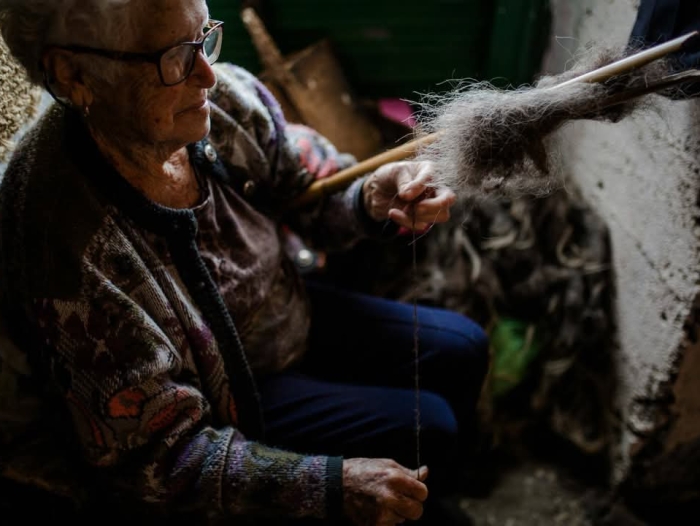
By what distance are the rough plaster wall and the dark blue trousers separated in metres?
0.43

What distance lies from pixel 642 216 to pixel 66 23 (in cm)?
132

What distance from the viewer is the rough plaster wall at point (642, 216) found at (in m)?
1.23

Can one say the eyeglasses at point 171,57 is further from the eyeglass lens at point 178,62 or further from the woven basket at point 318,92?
the woven basket at point 318,92

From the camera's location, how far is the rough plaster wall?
4.02ft

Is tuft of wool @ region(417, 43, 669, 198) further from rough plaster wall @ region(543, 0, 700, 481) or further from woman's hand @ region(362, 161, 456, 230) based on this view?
rough plaster wall @ region(543, 0, 700, 481)

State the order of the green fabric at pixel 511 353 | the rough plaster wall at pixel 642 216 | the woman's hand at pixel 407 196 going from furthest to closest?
the green fabric at pixel 511 353 → the rough plaster wall at pixel 642 216 → the woman's hand at pixel 407 196

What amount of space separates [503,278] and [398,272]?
34cm

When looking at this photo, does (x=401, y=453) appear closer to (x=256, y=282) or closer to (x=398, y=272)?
(x=256, y=282)

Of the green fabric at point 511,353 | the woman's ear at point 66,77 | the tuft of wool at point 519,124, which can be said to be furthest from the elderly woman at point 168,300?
the green fabric at point 511,353

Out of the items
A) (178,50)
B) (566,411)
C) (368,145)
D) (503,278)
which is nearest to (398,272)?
(503,278)

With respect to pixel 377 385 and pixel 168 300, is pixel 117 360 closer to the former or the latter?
pixel 168 300

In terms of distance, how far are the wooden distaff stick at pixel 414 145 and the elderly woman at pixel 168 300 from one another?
0.05 meters

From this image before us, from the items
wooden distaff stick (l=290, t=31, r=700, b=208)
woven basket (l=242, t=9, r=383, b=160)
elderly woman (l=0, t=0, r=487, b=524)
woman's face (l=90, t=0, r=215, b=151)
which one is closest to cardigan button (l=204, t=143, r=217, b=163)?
elderly woman (l=0, t=0, r=487, b=524)

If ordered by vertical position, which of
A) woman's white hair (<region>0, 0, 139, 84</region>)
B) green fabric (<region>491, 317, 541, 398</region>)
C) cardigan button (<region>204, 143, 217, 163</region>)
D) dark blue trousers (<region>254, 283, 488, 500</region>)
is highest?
woman's white hair (<region>0, 0, 139, 84</region>)
